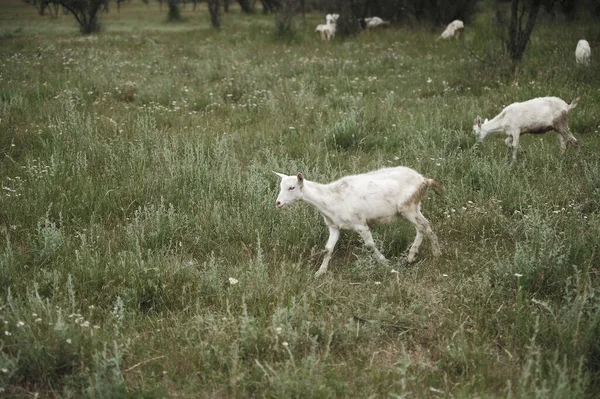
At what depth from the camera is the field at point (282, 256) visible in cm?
378

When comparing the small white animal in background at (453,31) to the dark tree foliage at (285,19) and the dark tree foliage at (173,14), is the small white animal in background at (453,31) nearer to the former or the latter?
the dark tree foliage at (285,19)

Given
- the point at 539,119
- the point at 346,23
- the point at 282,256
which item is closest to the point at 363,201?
the point at 282,256

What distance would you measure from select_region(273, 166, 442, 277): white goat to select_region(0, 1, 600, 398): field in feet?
0.89

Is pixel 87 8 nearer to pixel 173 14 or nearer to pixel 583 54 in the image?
pixel 173 14

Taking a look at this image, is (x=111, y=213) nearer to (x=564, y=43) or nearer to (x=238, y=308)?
(x=238, y=308)

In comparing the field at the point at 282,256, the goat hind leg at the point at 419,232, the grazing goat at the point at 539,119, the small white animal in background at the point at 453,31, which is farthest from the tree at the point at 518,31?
the goat hind leg at the point at 419,232

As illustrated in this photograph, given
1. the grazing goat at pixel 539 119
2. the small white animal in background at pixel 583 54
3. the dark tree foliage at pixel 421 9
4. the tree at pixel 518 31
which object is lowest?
the grazing goat at pixel 539 119

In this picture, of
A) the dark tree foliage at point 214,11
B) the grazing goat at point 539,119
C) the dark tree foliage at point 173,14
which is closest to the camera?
the grazing goat at point 539,119

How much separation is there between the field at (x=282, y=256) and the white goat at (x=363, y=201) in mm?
272

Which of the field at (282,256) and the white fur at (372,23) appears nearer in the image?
the field at (282,256)

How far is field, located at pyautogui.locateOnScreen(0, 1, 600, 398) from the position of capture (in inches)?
149

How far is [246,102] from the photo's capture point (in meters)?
11.6

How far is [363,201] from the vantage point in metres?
5.32

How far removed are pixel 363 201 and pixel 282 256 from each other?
3.19ft
